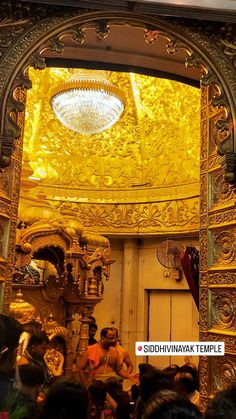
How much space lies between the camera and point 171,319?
8.05 metres

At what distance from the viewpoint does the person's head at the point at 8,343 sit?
2223 millimetres

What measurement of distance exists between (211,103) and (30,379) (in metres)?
2.19

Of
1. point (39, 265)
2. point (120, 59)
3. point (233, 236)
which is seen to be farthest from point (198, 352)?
point (39, 265)

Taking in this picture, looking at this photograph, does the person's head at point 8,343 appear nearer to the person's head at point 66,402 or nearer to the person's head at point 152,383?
the person's head at point 66,402

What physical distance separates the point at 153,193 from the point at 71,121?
2.63 m

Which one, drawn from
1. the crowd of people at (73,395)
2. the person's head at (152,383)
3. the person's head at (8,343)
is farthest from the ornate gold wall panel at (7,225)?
the person's head at (152,383)

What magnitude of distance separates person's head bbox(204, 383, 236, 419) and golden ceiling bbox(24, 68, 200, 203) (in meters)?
6.05

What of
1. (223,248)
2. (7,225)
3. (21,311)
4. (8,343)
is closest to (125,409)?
(8,343)

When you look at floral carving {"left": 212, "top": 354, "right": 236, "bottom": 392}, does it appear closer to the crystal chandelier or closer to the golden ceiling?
the crystal chandelier

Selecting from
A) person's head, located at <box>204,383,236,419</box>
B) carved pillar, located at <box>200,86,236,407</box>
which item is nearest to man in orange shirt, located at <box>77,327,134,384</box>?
carved pillar, located at <box>200,86,236,407</box>

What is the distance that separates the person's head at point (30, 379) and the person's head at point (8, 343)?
2.7 inches

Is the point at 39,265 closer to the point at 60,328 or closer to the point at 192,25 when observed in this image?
the point at 60,328

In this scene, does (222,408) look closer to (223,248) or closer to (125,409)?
(125,409)

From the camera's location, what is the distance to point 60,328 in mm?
6281
